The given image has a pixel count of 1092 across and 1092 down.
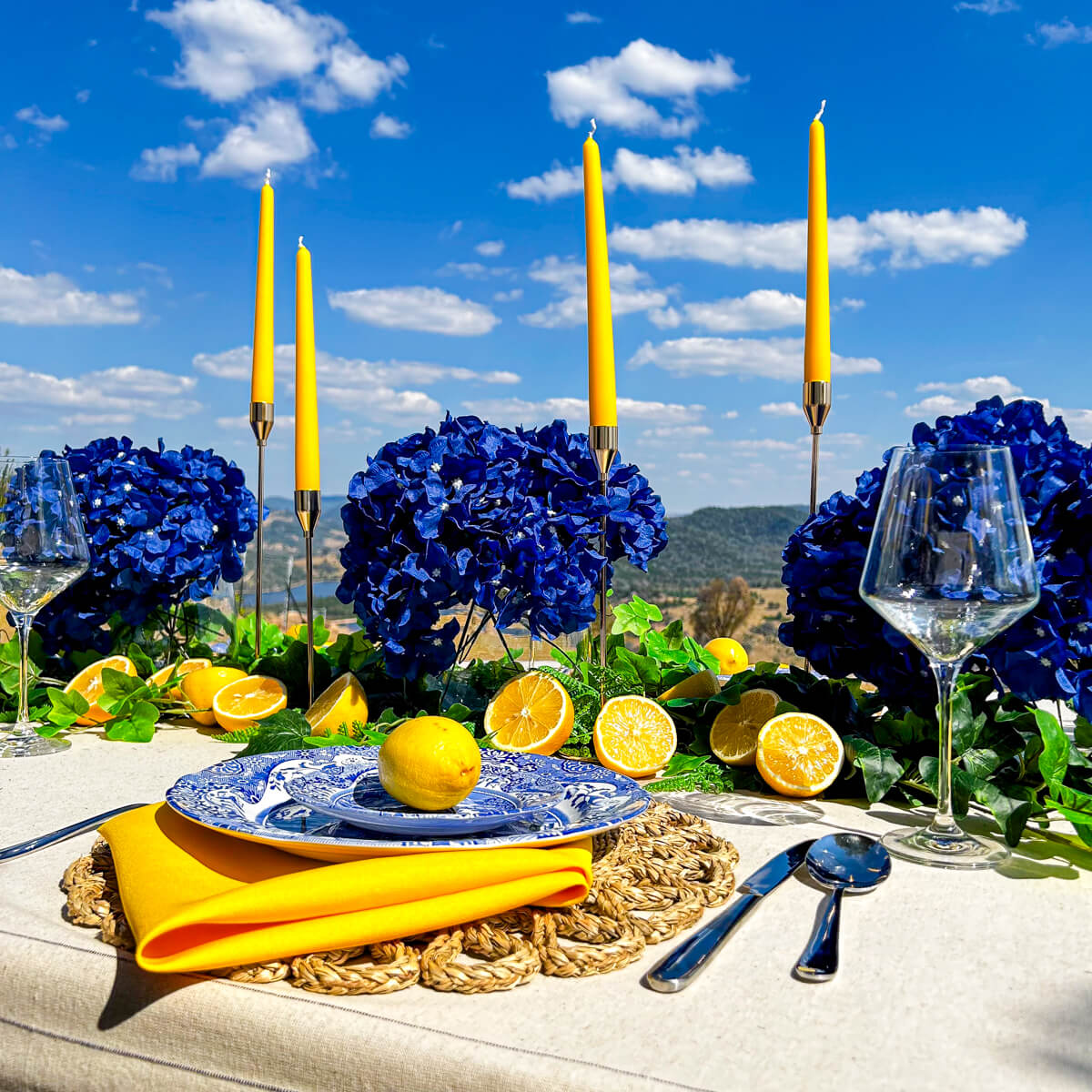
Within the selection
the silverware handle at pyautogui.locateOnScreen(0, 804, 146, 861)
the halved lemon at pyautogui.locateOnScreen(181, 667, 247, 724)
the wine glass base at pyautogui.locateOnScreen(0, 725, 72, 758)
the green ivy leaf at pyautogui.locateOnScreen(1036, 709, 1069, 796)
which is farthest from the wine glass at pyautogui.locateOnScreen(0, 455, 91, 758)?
the green ivy leaf at pyautogui.locateOnScreen(1036, 709, 1069, 796)

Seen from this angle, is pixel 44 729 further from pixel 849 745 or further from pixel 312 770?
pixel 849 745

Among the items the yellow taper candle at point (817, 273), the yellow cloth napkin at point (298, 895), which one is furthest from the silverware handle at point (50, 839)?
the yellow taper candle at point (817, 273)

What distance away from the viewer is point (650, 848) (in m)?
1.26

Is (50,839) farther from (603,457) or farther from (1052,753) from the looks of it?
(1052,753)

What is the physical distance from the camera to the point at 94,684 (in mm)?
2244

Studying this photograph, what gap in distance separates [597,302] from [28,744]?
4.54ft

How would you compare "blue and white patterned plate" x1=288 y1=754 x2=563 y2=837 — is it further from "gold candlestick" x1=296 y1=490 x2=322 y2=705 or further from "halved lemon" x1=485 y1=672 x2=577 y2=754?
"gold candlestick" x1=296 y1=490 x2=322 y2=705

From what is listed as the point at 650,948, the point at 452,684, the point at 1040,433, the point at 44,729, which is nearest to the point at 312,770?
the point at 650,948

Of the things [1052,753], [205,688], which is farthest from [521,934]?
Result: [205,688]

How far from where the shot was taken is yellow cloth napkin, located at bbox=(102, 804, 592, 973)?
2.97 ft

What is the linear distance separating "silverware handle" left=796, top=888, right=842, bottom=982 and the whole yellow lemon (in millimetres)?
1303

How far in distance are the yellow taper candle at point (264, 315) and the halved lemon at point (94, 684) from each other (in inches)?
27.1

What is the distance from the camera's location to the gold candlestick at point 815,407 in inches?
76.1

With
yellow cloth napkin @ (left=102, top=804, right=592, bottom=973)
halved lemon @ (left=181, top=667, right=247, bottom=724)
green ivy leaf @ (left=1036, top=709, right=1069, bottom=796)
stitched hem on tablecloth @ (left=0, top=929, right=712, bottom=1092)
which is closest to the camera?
stitched hem on tablecloth @ (left=0, top=929, right=712, bottom=1092)
